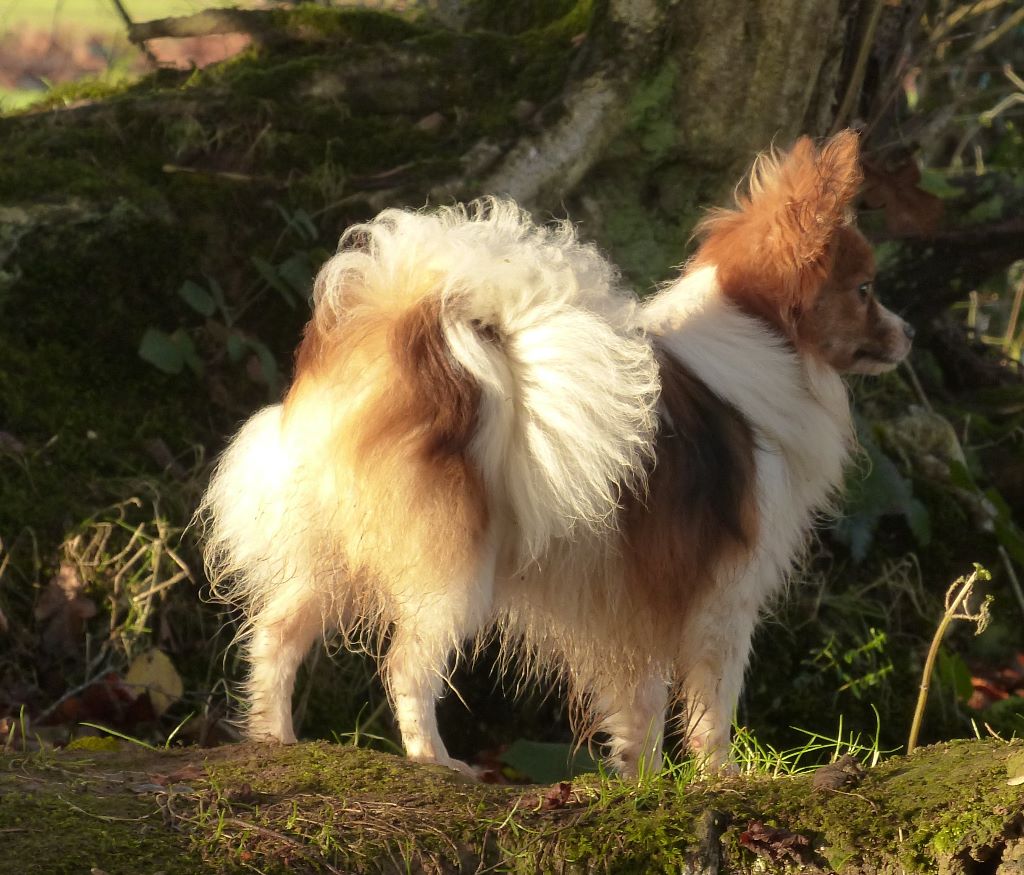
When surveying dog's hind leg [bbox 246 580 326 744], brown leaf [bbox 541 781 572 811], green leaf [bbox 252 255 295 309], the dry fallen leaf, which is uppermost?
green leaf [bbox 252 255 295 309]

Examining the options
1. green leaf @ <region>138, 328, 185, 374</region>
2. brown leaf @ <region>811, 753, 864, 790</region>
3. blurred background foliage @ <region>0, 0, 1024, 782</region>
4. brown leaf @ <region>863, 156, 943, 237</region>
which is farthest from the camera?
brown leaf @ <region>863, 156, 943, 237</region>

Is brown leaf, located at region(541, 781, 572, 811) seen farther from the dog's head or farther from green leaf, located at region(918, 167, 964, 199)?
green leaf, located at region(918, 167, 964, 199)

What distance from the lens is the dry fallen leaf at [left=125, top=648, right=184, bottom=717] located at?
418cm

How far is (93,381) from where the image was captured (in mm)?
4832

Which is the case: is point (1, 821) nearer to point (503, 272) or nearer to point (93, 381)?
point (503, 272)

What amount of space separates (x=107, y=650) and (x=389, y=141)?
2538 mm

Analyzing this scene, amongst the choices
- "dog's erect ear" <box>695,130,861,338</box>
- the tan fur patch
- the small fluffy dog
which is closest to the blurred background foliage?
the small fluffy dog

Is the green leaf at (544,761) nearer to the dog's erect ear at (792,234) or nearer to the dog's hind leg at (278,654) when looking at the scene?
the dog's hind leg at (278,654)

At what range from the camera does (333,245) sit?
17.5ft

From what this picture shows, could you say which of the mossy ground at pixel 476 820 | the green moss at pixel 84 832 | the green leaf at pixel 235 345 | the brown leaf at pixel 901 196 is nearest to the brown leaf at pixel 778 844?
the mossy ground at pixel 476 820

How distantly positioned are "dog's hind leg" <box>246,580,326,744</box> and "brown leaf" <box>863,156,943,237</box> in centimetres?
337

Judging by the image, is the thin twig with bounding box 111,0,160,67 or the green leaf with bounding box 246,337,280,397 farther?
the thin twig with bounding box 111,0,160,67

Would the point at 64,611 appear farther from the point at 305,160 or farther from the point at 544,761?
the point at 305,160

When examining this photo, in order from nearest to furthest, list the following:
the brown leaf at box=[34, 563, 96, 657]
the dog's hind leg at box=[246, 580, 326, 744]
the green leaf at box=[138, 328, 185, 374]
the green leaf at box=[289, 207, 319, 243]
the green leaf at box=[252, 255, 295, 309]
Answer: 1. the dog's hind leg at box=[246, 580, 326, 744]
2. the brown leaf at box=[34, 563, 96, 657]
3. the green leaf at box=[138, 328, 185, 374]
4. the green leaf at box=[252, 255, 295, 309]
5. the green leaf at box=[289, 207, 319, 243]
